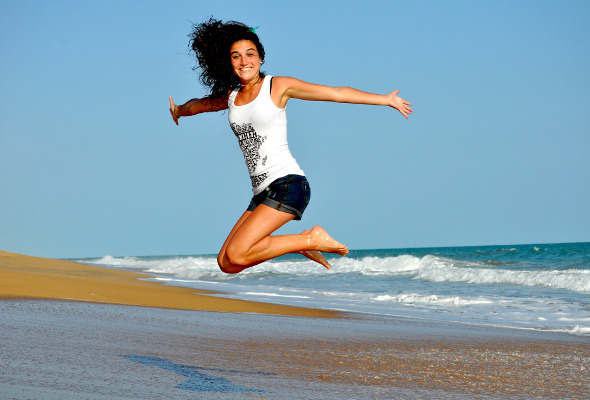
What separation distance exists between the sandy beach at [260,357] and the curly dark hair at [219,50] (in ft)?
7.22

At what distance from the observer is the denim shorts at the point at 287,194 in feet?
14.6

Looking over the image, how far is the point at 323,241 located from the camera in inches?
189

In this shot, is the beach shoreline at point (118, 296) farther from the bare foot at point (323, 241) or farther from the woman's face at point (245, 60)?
the woman's face at point (245, 60)

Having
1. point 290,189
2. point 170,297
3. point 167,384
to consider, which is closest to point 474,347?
point 290,189

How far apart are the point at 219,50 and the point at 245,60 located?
47 centimetres

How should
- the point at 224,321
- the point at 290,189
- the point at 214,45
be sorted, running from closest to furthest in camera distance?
1. the point at 290,189
2. the point at 214,45
3. the point at 224,321

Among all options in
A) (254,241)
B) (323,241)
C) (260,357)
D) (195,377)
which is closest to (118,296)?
(260,357)

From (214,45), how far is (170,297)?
747 centimetres

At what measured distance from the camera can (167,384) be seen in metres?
4.08

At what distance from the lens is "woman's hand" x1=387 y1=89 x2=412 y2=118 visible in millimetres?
4445

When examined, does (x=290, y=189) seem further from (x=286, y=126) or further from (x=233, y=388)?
(x=233, y=388)

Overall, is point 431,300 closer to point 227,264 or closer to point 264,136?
point 227,264

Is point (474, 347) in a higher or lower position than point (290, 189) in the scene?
lower

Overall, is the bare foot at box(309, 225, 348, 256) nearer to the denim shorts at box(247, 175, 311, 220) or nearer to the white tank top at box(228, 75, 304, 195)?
the denim shorts at box(247, 175, 311, 220)
